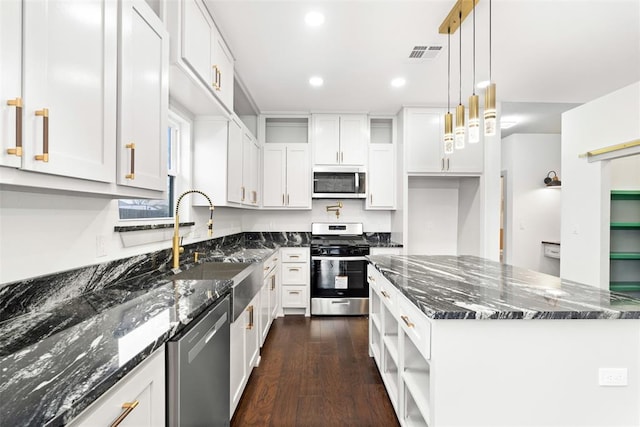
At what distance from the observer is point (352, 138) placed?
4.14 metres

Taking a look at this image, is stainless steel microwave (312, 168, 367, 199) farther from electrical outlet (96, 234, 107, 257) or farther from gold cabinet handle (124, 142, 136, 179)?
gold cabinet handle (124, 142, 136, 179)

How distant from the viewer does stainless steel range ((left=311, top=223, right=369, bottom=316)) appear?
381 centimetres

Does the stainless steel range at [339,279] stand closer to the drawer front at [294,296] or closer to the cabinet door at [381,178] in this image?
the drawer front at [294,296]

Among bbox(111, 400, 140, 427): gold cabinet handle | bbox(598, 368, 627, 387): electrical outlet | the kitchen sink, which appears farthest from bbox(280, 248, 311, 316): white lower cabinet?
bbox(111, 400, 140, 427): gold cabinet handle

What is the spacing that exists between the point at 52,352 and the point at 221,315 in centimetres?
74

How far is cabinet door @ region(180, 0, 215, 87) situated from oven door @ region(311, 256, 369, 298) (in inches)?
96.1

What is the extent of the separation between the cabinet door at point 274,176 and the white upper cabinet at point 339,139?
0.47m

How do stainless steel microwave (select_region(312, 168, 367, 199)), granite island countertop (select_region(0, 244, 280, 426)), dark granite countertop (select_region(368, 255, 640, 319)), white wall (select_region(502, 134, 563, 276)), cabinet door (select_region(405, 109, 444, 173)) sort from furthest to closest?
white wall (select_region(502, 134, 563, 276)) < stainless steel microwave (select_region(312, 168, 367, 199)) < cabinet door (select_region(405, 109, 444, 173)) < dark granite countertop (select_region(368, 255, 640, 319)) < granite island countertop (select_region(0, 244, 280, 426))

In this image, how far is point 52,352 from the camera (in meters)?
0.82

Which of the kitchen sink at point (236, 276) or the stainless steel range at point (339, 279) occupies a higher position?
the kitchen sink at point (236, 276)

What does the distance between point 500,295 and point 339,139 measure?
3.13 m

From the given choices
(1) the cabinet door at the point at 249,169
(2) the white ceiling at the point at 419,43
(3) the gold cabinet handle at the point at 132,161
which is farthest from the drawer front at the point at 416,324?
(1) the cabinet door at the point at 249,169

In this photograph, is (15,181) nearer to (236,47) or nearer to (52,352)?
(52,352)

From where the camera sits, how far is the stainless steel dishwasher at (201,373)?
1.01 meters
